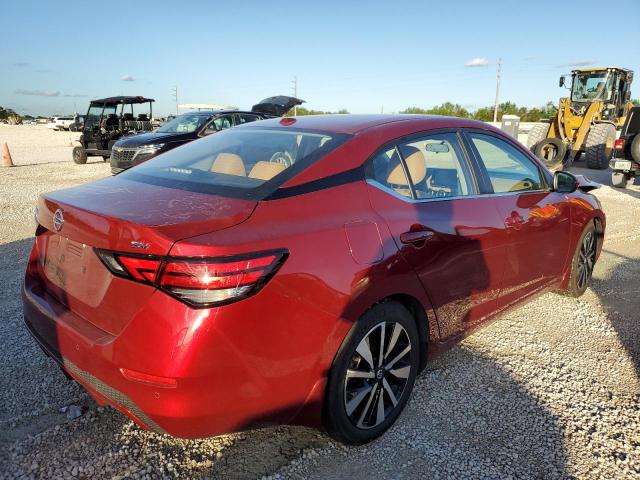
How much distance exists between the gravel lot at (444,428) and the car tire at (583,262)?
530mm

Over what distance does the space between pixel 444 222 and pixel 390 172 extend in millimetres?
429

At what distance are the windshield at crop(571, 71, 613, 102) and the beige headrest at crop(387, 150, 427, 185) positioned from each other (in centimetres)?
1663

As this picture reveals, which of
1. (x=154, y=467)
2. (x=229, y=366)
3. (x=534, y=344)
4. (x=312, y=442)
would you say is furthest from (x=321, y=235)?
(x=534, y=344)

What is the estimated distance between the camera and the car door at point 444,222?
2568 millimetres

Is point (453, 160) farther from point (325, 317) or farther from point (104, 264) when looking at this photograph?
point (104, 264)

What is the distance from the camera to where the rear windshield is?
2.35 metres

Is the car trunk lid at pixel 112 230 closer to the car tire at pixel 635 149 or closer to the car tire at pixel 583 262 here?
the car tire at pixel 583 262

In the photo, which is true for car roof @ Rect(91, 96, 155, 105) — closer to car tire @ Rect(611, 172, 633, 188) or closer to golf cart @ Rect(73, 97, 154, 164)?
golf cart @ Rect(73, 97, 154, 164)

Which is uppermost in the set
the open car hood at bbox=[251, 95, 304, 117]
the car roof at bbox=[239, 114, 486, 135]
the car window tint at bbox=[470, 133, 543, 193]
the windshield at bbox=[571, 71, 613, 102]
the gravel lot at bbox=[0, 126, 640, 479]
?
the windshield at bbox=[571, 71, 613, 102]

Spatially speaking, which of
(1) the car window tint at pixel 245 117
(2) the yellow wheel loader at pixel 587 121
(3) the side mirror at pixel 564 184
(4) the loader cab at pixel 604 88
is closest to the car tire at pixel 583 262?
(3) the side mirror at pixel 564 184

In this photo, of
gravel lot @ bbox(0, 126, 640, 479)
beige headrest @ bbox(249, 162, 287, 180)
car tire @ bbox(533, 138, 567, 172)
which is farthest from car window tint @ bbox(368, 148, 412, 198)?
car tire @ bbox(533, 138, 567, 172)

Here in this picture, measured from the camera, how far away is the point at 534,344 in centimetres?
372

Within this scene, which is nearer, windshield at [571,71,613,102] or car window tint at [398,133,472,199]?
car window tint at [398,133,472,199]

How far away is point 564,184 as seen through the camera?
394 cm
